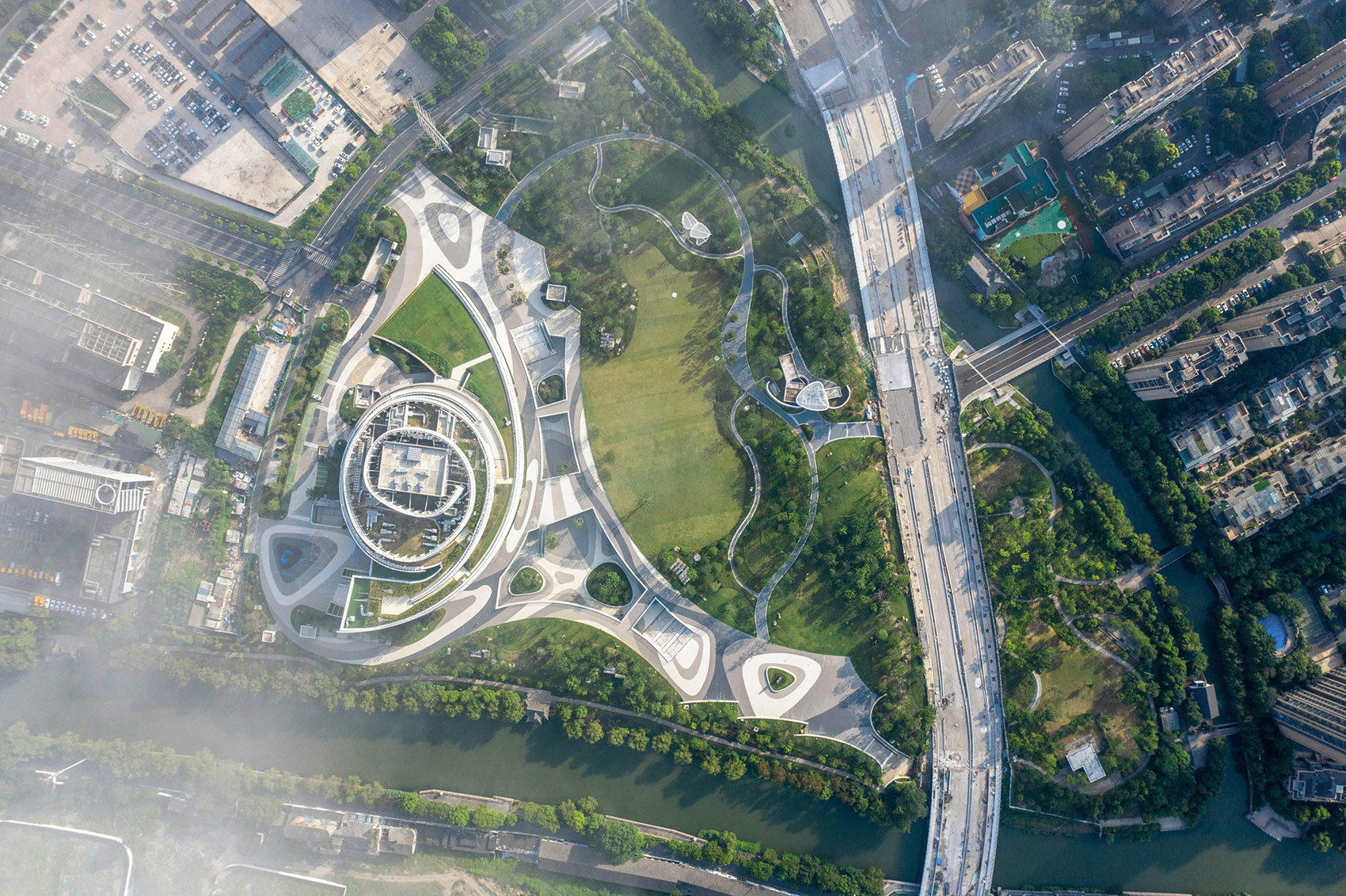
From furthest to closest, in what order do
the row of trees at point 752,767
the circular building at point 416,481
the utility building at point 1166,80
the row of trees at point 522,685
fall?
the row of trees at point 522,685 < the row of trees at point 752,767 < the utility building at point 1166,80 < the circular building at point 416,481

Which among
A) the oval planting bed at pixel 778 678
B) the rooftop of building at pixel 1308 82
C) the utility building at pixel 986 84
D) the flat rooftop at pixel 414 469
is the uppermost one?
the rooftop of building at pixel 1308 82

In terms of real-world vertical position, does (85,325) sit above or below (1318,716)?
above

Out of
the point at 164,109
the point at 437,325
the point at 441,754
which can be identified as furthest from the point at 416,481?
the point at 164,109

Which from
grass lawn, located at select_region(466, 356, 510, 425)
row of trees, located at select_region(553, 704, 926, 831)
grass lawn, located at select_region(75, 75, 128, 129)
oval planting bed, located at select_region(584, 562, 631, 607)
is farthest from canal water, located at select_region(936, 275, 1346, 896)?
grass lawn, located at select_region(75, 75, 128, 129)

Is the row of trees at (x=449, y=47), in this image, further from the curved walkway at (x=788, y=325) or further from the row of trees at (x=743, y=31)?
the curved walkway at (x=788, y=325)

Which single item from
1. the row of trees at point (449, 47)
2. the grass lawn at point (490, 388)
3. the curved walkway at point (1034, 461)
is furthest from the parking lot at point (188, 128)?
the curved walkway at point (1034, 461)

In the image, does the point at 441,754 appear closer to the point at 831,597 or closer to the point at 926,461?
the point at 831,597
